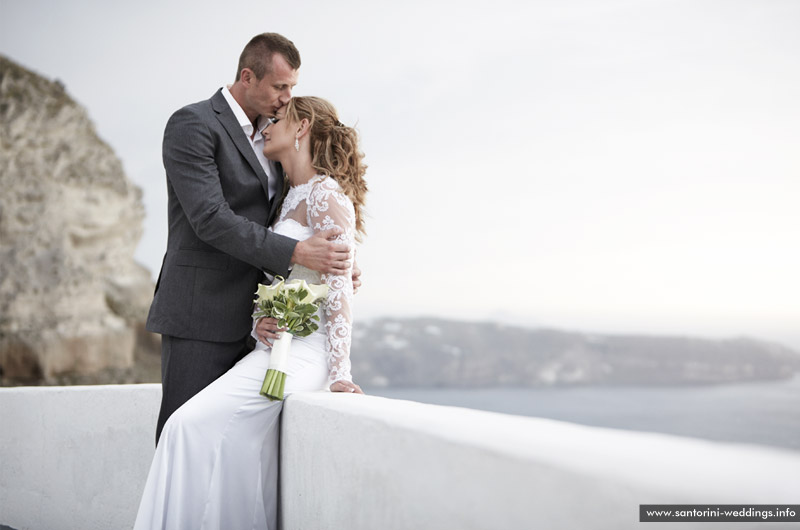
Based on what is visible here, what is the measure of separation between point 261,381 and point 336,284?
1.47ft

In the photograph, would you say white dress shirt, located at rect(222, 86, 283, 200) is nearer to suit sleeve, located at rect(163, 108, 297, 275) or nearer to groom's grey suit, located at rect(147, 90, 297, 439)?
groom's grey suit, located at rect(147, 90, 297, 439)

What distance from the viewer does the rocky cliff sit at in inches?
730

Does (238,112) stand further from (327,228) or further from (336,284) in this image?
(336,284)

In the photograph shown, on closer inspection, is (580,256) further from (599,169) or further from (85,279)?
(85,279)

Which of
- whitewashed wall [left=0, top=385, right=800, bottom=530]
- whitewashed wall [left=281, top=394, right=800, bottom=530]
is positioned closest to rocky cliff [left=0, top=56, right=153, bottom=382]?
whitewashed wall [left=0, top=385, right=800, bottom=530]

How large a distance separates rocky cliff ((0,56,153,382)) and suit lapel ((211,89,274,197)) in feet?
58.3

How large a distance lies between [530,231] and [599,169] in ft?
22.4

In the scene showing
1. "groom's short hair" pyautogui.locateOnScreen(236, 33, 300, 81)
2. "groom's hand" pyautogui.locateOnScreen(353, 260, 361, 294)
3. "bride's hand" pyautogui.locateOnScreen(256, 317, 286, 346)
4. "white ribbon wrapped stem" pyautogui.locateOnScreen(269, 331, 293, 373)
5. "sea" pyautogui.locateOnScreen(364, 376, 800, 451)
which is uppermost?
"groom's short hair" pyautogui.locateOnScreen(236, 33, 300, 81)

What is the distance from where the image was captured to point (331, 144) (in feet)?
9.42

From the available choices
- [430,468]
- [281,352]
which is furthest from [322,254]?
[430,468]

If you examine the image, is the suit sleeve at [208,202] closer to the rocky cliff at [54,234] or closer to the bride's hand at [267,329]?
the bride's hand at [267,329]

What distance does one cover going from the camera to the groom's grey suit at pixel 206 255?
2.61 m

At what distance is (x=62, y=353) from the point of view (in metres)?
18.8

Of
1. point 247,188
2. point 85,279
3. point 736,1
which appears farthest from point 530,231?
point 247,188
